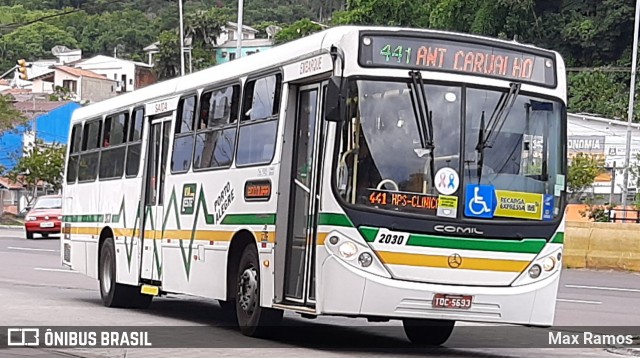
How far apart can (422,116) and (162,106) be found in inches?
241

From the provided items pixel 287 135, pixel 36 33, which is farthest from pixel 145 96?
pixel 36 33

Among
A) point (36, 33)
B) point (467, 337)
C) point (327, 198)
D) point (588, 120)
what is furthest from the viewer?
point (36, 33)

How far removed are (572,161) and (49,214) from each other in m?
23.0

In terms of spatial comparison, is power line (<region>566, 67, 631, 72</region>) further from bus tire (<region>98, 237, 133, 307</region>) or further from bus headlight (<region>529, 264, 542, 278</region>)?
bus headlight (<region>529, 264, 542, 278</region>)

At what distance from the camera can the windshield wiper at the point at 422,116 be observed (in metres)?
12.0

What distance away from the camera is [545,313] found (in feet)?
40.5

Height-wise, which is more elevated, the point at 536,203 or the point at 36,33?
the point at 36,33

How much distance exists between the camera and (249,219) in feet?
45.2

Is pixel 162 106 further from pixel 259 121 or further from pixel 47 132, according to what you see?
pixel 47 132

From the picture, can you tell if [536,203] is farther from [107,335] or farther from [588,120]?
[588,120]

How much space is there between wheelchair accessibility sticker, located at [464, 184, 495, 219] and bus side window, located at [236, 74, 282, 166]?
2.40 meters

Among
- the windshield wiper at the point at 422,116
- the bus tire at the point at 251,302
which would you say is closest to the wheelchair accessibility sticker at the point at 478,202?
the windshield wiper at the point at 422,116

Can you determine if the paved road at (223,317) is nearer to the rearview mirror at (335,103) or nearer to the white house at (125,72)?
the rearview mirror at (335,103)

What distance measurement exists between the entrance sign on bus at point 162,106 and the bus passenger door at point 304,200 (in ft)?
12.9
